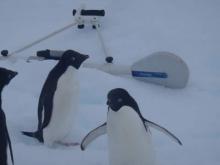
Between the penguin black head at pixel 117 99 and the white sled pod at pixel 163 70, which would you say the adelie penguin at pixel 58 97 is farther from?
the white sled pod at pixel 163 70

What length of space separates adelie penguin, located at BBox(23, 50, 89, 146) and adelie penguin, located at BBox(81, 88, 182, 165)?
402 millimetres

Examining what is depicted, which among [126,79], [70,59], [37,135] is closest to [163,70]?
[126,79]

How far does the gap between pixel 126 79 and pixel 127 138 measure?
43.1 inches

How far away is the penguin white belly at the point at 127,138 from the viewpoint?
1.56 m

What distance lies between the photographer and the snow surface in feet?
6.56

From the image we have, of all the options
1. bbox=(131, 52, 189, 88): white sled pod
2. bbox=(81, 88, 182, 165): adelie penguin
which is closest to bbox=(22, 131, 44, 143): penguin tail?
bbox=(81, 88, 182, 165): adelie penguin

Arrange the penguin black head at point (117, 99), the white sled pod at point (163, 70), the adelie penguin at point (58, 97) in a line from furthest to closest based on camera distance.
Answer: the white sled pod at point (163, 70) → the adelie penguin at point (58, 97) → the penguin black head at point (117, 99)

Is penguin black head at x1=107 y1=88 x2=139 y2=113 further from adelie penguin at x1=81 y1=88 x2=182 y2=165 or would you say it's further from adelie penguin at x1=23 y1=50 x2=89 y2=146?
adelie penguin at x1=23 y1=50 x2=89 y2=146

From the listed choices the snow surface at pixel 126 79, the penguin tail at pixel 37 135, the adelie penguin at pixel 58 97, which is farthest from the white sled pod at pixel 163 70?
the penguin tail at pixel 37 135

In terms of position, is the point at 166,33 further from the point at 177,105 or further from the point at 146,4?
the point at 177,105

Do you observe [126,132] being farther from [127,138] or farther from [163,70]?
[163,70]

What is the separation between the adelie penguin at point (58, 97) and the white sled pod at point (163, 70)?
2.09ft

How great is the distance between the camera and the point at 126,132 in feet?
5.12

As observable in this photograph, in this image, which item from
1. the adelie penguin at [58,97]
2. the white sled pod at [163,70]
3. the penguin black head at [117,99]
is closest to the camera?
the penguin black head at [117,99]
